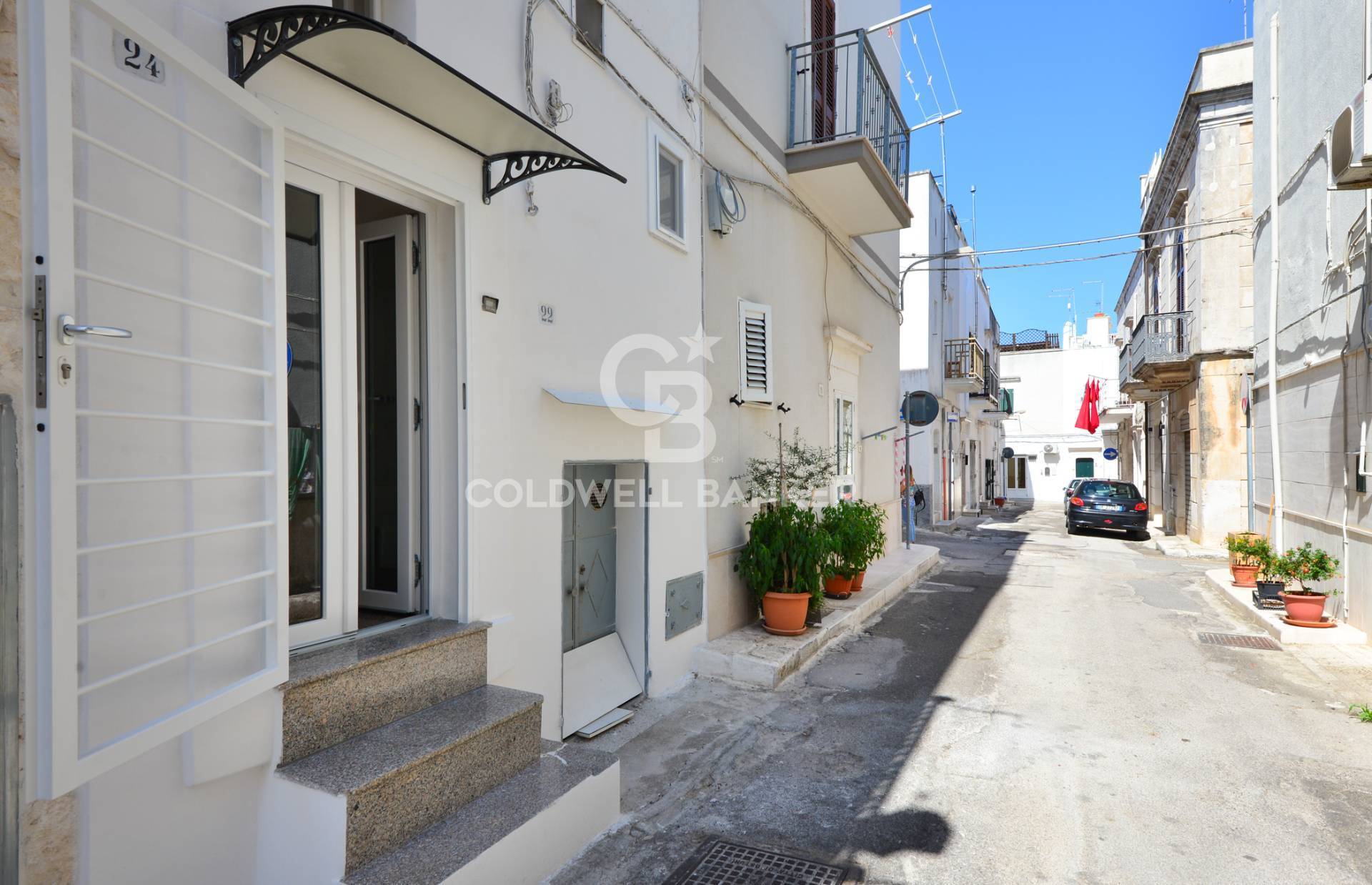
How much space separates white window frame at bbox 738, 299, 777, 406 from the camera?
6.70 m

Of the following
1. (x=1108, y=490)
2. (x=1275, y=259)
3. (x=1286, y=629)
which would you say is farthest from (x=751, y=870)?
(x=1108, y=490)

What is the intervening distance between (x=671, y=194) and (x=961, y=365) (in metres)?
16.4

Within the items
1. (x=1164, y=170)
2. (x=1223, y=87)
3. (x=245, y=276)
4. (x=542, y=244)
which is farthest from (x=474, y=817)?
(x=1164, y=170)

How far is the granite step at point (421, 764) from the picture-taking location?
258 centimetres

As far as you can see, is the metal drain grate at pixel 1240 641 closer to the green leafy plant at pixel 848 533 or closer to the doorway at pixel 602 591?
the green leafy plant at pixel 848 533

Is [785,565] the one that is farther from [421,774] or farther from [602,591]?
[421,774]

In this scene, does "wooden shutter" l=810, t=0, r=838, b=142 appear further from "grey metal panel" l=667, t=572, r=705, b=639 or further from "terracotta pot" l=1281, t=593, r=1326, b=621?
"terracotta pot" l=1281, t=593, r=1326, b=621

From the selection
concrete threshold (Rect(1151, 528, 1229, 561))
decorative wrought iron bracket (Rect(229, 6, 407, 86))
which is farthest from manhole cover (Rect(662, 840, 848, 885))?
concrete threshold (Rect(1151, 528, 1229, 561))

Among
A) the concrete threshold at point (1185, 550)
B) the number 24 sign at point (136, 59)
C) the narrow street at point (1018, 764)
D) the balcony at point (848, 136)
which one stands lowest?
the concrete threshold at point (1185, 550)

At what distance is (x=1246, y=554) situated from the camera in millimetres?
9109

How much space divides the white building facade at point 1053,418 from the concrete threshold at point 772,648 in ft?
102

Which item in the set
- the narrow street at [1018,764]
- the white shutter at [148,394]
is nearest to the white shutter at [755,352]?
the narrow street at [1018,764]

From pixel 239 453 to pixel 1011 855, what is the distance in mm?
3472

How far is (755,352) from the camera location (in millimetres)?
6895
